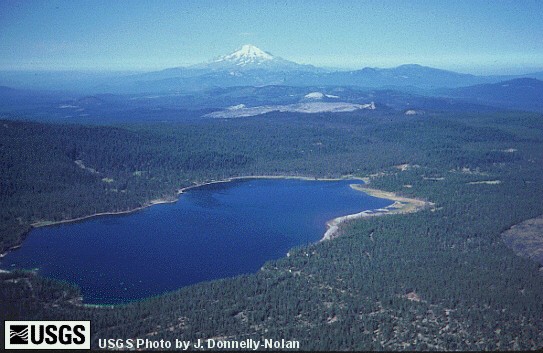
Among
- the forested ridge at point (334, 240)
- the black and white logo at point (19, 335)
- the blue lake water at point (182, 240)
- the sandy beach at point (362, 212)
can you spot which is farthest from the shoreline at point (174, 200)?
the black and white logo at point (19, 335)

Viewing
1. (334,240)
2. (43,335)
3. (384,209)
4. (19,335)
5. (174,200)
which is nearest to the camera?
(19,335)

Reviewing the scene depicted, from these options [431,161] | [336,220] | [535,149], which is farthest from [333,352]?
[535,149]

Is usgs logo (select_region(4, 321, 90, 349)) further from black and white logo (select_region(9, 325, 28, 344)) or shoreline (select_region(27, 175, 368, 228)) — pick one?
shoreline (select_region(27, 175, 368, 228))

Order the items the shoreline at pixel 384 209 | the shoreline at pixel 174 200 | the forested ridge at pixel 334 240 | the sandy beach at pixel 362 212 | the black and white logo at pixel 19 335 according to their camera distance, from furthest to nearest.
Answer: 1. the shoreline at pixel 174 200
2. the sandy beach at pixel 362 212
3. the shoreline at pixel 384 209
4. the forested ridge at pixel 334 240
5. the black and white logo at pixel 19 335

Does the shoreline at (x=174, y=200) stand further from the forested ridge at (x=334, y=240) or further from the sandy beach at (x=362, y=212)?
the forested ridge at (x=334, y=240)

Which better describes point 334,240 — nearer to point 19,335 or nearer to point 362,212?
point 362,212

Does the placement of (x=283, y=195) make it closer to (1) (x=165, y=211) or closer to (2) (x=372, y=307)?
(1) (x=165, y=211)

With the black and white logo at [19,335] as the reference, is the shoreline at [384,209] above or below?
below

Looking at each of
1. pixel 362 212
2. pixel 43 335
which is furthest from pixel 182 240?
pixel 43 335
